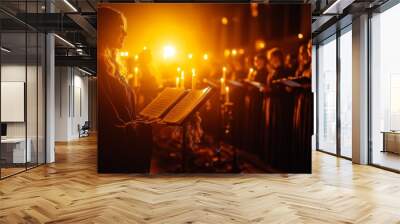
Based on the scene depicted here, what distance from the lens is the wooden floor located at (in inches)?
160

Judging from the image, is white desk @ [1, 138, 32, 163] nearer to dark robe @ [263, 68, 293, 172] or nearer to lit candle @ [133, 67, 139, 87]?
lit candle @ [133, 67, 139, 87]

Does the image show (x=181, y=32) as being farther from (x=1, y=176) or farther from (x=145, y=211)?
(x=1, y=176)

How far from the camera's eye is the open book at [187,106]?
671 centimetres

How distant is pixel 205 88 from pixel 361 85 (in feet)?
12.4

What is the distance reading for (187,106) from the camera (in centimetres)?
676

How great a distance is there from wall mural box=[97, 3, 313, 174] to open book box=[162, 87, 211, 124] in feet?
0.06

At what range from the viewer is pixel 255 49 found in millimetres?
6781

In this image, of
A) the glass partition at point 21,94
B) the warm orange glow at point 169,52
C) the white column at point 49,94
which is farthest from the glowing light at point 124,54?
the white column at point 49,94

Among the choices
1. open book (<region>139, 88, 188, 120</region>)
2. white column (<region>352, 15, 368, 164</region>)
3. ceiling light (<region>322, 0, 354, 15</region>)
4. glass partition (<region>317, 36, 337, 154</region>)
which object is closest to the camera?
ceiling light (<region>322, 0, 354, 15</region>)

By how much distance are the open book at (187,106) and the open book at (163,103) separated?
0.08m

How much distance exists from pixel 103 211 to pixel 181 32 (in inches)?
145

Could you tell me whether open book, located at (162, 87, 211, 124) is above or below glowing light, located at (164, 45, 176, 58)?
below

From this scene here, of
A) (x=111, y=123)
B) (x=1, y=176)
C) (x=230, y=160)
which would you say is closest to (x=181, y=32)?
(x=111, y=123)

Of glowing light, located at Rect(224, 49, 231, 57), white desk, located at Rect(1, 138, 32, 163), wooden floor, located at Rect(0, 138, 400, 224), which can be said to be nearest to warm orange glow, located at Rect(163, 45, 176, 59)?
glowing light, located at Rect(224, 49, 231, 57)
